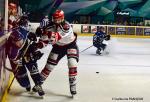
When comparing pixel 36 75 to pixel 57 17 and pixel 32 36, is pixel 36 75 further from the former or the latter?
pixel 57 17

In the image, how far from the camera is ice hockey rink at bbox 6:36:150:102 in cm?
482

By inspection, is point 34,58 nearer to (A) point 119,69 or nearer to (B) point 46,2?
(A) point 119,69

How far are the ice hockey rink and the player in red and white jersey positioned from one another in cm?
32

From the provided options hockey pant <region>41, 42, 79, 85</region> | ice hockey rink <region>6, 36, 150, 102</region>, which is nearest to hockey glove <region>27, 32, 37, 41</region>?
hockey pant <region>41, 42, 79, 85</region>

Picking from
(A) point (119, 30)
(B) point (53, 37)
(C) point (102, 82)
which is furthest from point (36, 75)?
(A) point (119, 30)

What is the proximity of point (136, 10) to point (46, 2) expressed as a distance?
12.9 feet

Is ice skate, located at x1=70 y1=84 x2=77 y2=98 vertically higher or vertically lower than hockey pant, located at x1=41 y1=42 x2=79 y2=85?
lower

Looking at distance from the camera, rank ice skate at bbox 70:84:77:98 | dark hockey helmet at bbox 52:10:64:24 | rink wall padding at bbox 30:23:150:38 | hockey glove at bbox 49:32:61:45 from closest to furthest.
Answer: hockey glove at bbox 49:32:61:45 < dark hockey helmet at bbox 52:10:64:24 < ice skate at bbox 70:84:77:98 < rink wall padding at bbox 30:23:150:38

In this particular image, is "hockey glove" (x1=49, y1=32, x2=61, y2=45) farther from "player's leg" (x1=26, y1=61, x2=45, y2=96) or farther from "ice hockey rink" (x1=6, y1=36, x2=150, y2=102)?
"ice hockey rink" (x1=6, y1=36, x2=150, y2=102)

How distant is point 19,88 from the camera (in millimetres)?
5230

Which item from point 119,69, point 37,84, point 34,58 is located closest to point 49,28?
point 34,58

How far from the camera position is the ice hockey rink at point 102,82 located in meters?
4.82

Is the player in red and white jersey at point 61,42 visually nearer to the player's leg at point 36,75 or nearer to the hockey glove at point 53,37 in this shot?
the hockey glove at point 53,37

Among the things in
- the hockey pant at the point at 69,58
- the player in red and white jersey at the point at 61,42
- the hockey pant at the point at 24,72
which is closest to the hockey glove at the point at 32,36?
the player in red and white jersey at the point at 61,42
